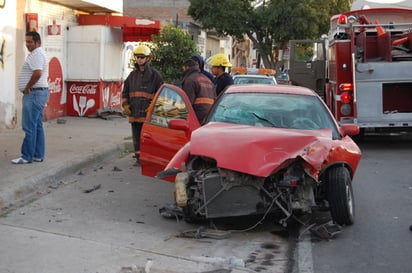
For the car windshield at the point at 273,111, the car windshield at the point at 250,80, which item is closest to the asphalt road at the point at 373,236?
the car windshield at the point at 273,111

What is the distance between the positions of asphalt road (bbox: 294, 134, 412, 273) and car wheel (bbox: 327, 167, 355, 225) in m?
0.17

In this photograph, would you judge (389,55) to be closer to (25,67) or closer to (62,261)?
(25,67)

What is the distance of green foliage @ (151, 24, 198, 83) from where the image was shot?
1617cm

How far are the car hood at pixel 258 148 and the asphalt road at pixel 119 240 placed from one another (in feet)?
2.68

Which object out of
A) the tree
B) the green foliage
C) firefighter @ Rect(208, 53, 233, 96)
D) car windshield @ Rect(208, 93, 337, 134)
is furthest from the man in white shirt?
the tree

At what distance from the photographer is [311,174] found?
5973 millimetres

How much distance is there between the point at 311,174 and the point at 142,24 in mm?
12141

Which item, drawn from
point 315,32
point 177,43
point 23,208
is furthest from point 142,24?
point 315,32

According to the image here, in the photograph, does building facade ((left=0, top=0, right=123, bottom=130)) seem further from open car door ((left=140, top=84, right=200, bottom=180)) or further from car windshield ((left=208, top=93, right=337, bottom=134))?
car windshield ((left=208, top=93, right=337, bottom=134))

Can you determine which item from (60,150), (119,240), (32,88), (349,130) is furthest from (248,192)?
(60,150)

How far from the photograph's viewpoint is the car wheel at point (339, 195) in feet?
21.0

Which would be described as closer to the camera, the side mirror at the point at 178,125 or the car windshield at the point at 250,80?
the side mirror at the point at 178,125

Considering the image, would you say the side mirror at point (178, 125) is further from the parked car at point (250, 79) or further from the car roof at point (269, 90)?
the parked car at point (250, 79)

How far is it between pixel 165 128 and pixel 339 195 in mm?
2438
